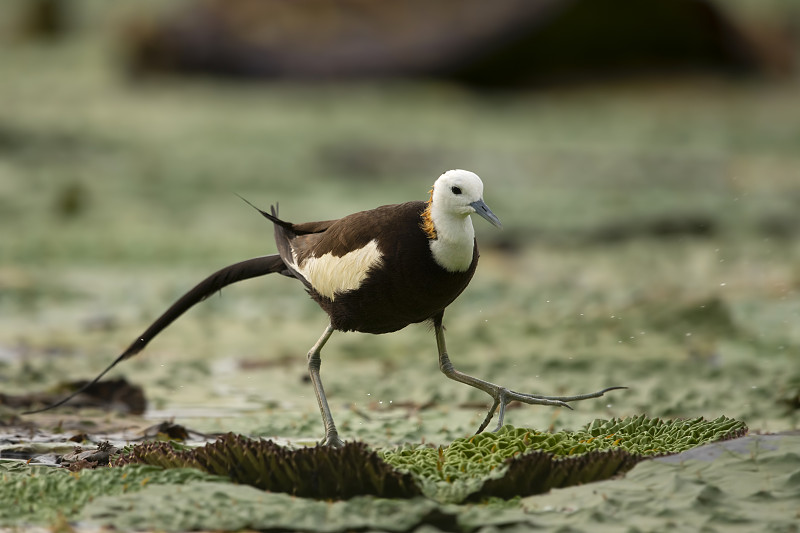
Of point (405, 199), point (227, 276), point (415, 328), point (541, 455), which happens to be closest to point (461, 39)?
point (405, 199)

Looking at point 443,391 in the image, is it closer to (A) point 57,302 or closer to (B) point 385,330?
(B) point 385,330

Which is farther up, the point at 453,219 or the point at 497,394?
the point at 453,219

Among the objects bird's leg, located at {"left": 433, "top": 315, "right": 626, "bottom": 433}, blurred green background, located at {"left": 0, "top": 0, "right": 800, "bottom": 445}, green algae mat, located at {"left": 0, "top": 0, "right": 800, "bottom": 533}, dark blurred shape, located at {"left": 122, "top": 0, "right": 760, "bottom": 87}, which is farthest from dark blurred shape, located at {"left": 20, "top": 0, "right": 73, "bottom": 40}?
bird's leg, located at {"left": 433, "top": 315, "right": 626, "bottom": 433}

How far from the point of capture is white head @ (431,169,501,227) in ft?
13.6

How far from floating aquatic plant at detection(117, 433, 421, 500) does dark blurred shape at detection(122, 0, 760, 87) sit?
495 inches

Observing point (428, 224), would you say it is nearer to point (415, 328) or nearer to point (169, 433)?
point (169, 433)

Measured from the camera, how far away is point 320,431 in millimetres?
5016

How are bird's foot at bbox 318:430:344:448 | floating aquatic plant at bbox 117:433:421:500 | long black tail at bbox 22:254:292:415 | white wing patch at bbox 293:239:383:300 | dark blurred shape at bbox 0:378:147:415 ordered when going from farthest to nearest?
1. dark blurred shape at bbox 0:378:147:415
2. long black tail at bbox 22:254:292:415
3. bird's foot at bbox 318:430:344:448
4. white wing patch at bbox 293:239:383:300
5. floating aquatic plant at bbox 117:433:421:500

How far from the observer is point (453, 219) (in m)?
4.15

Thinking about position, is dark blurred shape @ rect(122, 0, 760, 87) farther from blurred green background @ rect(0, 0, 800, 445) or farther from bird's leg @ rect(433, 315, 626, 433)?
bird's leg @ rect(433, 315, 626, 433)

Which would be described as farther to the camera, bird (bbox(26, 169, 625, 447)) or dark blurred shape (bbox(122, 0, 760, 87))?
dark blurred shape (bbox(122, 0, 760, 87))

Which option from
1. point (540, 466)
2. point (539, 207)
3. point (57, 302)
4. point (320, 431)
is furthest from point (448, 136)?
point (540, 466)

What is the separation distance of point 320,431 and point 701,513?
75.6 inches

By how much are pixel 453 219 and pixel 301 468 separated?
3.38 ft
